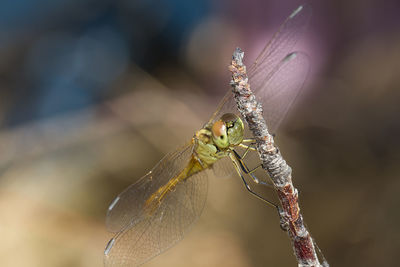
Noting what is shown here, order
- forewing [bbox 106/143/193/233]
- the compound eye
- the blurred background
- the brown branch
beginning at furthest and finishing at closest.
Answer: the blurred background
forewing [bbox 106/143/193/233]
the compound eye
the brown branch

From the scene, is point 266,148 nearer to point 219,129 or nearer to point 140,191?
point 219,129

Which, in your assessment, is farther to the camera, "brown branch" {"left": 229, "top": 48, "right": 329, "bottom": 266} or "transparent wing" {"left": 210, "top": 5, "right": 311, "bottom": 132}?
"transparent wing" {"left": 210, "top": 5, "right": 311, "bottom": 132}

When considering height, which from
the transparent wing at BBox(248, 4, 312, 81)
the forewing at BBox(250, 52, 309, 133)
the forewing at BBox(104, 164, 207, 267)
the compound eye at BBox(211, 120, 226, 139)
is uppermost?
the transparent wing at BBox(248, 4, 312, 81)

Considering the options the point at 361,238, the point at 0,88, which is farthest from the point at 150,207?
the point at 0,88

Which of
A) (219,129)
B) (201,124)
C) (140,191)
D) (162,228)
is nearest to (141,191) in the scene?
(140,191)

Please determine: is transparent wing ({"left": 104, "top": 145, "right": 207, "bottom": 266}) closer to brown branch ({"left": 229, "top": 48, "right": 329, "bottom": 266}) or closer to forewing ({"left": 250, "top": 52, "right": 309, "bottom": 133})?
forewing ({"left": 250, "top": 52, "right": 309, "bottom": 133})

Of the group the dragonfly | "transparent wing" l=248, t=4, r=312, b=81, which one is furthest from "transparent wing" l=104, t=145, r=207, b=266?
"transparent wing" l=248, t=4, r=312, b=81
